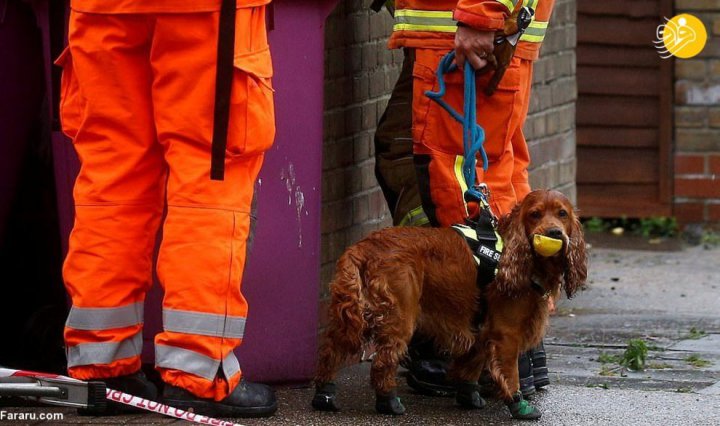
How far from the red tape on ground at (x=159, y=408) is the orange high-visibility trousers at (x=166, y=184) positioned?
0.09 m

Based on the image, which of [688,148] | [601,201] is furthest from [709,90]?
[601,201]

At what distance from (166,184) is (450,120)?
2.95ft

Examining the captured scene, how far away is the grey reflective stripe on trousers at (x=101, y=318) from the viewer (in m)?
3.84

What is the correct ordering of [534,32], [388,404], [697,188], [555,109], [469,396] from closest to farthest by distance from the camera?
[388,404] → [469,396] → [534,32] → [555,109] → [697,188]

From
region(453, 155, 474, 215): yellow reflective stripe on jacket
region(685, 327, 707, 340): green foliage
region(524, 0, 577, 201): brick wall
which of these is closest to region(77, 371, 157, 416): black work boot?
region(453, 155, 474, 215): yellow reflective stripe on jacket

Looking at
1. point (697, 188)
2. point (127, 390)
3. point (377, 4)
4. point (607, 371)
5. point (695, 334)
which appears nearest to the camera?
point (127, 390)

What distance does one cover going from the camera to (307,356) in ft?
Answer: 14.5

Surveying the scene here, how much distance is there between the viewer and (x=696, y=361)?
5.02 m

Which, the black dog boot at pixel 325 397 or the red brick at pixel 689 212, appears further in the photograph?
the red brick at pixel 689 212

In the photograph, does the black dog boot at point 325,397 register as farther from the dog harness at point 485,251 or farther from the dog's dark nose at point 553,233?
the dog's dark nose at point 553,233

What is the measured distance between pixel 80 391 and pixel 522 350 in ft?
4.16

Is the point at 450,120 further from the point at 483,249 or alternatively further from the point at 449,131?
the point at 483,249

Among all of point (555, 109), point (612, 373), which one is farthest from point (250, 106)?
point (555, 109)

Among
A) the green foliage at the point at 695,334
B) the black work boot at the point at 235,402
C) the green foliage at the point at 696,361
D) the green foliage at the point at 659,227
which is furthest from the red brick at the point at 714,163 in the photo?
the black work boot at the point at 235,402
